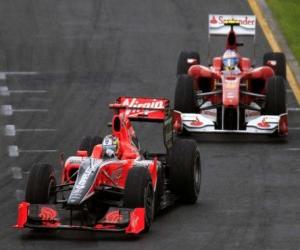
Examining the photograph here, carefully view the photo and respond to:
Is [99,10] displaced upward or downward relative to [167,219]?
upward

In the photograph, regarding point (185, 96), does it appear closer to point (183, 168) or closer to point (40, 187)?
point (183, 168)

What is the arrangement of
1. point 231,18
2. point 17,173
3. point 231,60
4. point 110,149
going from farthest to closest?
1. point 231,18
2. point 231,60
3. point 17,173
4. point 110,149

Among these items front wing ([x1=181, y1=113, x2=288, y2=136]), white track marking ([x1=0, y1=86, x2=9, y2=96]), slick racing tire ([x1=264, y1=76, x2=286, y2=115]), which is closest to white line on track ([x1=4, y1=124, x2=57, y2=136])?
front wing ([x1=181, y1=113, x2=288, y2=136])

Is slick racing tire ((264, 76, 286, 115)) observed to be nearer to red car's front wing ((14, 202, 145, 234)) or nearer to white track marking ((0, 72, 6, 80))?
white track marking ((0, 72, 6, 80))

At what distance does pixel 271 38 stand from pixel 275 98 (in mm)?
8645

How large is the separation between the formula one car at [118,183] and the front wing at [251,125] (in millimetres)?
5615

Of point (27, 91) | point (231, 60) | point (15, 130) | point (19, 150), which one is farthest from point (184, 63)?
point (19, 150)

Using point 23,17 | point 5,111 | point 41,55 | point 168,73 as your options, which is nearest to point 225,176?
point 5,111

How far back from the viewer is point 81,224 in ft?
56.5

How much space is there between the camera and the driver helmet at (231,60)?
26875 mm

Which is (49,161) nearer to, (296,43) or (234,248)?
(234,248)

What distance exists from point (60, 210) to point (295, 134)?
32.3ft

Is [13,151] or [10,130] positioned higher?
[10,130]

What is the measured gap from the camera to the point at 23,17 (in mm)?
36531
